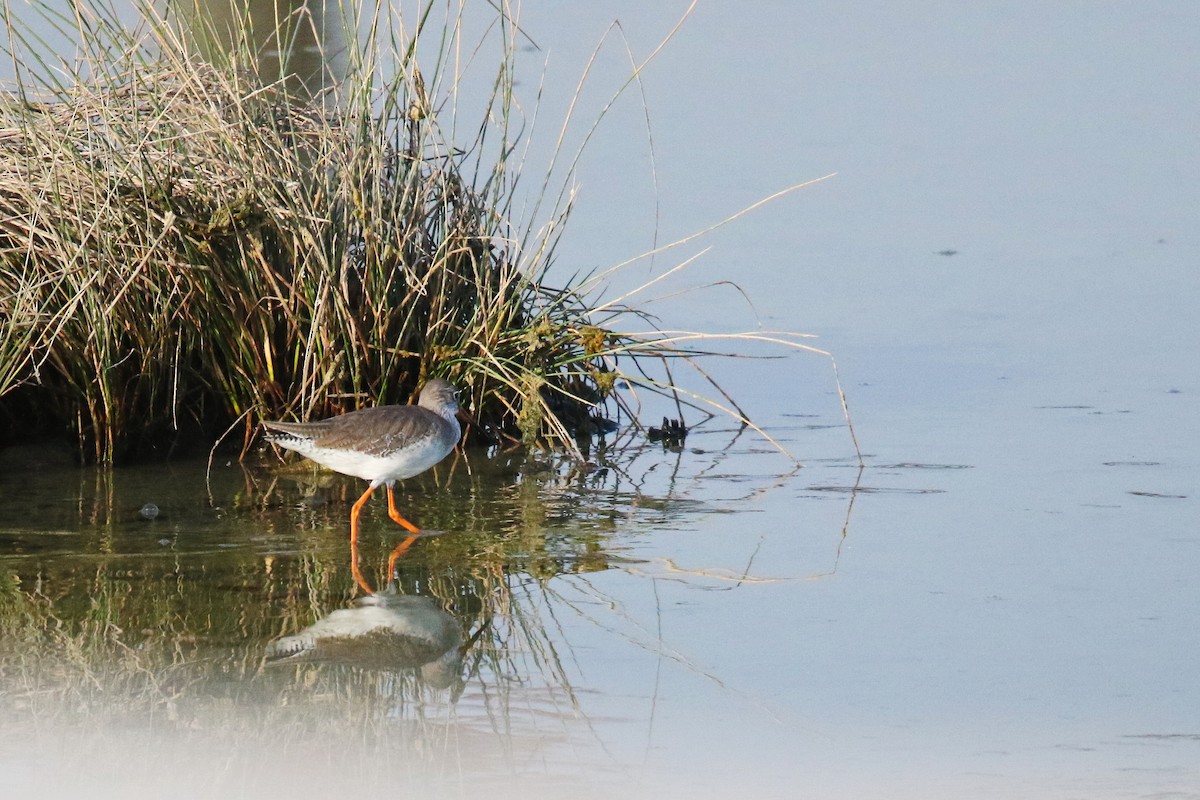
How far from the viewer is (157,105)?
6156mm

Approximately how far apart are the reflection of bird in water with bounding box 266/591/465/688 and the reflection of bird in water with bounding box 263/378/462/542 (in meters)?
0.72

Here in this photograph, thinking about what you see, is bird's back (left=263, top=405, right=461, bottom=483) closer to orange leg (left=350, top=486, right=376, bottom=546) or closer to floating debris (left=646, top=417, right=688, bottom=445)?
orange leg (left=350, top=486, right=376, bottom=546)

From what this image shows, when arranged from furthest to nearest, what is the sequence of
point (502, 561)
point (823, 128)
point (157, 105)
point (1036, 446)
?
point (823, 128), point (1036, 446), point (157, 105), point (502, 561)

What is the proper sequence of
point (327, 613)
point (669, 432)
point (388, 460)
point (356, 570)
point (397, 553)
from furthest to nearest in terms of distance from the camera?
1. point (669, 432)
2. point (388, 460)
3. point (397, 553)
4. point (356, 570)
5. point (327, 613)

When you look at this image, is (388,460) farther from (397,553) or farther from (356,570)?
(356,570)

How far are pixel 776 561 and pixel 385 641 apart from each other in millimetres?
1356

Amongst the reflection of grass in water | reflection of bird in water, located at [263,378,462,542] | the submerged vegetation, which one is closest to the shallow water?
the reflection of grass in water

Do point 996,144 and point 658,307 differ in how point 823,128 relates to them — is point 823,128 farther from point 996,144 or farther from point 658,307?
point 658,307

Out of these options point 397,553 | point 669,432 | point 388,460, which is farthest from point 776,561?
point 669,432

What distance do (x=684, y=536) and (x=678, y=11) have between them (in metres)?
8.51

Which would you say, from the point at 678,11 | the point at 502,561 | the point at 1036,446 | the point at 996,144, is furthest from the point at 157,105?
the point at 678,11

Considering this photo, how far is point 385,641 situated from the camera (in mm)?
4516

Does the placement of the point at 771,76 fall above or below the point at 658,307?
above

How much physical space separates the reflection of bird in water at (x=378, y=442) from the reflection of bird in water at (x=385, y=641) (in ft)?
2.37
